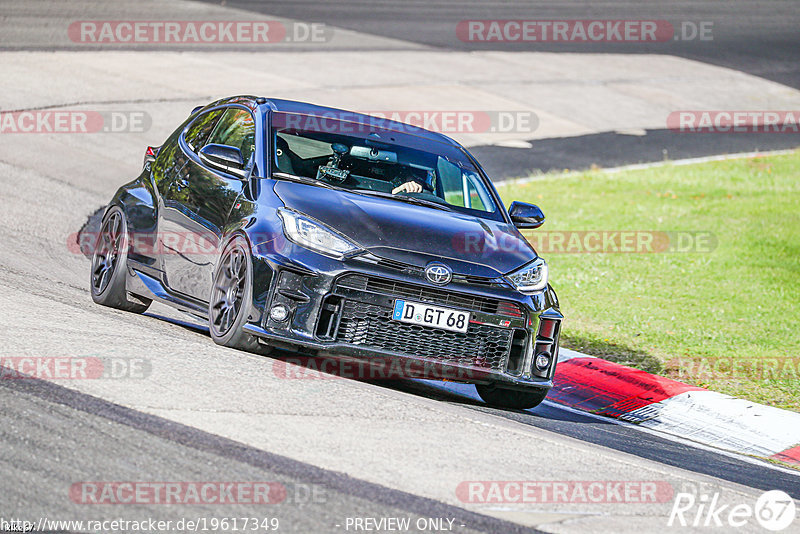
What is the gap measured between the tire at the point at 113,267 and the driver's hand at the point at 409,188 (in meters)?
2.11

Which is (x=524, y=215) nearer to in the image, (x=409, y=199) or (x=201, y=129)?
(x=409, y=199)

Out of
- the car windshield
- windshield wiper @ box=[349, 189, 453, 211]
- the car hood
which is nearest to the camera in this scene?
the car hood

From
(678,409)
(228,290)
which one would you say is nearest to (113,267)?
(228,290)

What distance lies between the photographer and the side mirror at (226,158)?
26.4 ft

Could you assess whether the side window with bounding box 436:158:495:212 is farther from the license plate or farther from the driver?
the license plate

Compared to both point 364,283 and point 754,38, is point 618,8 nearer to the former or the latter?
point 754,38

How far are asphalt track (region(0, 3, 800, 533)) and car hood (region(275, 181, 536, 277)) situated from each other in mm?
871

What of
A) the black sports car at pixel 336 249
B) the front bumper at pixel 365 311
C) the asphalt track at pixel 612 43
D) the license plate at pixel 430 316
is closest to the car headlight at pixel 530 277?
the black sports car at pixel 336 249

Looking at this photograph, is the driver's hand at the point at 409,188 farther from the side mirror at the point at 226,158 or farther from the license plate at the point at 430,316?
the license plate at the point at 430,316

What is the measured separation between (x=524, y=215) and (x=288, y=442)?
11.3ft

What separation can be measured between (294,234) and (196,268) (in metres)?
1.11

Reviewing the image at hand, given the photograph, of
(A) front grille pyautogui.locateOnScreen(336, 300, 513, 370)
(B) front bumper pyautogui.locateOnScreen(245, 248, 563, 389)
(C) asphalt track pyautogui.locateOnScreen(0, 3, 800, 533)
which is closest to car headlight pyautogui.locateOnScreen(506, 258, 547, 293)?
(B) front bumper pyautogui.locateOnScreen(245, 248, 563, 389)

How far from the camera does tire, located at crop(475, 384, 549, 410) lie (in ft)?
27.4

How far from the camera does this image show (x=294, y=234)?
741 cm
